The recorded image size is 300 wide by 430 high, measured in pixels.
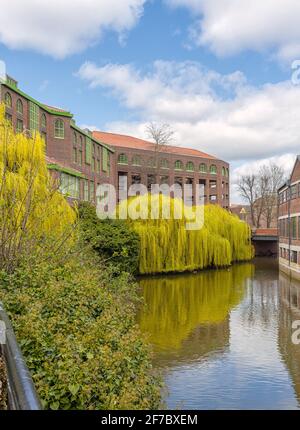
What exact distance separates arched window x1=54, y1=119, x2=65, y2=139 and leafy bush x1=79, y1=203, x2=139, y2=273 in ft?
30.6

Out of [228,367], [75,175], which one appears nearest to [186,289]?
[75,175]

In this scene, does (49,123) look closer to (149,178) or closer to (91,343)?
(149,178)

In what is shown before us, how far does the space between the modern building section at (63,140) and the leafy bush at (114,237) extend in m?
1.94

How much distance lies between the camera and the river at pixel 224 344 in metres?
8.71

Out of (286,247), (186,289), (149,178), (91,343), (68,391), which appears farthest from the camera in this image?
(149,178)

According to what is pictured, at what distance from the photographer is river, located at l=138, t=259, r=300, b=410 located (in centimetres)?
871

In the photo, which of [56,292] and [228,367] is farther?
[228,367]

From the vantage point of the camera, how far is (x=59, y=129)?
3434 cm

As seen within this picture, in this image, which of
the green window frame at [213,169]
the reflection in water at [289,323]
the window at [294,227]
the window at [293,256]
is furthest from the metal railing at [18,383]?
the green window frame at [213,169]

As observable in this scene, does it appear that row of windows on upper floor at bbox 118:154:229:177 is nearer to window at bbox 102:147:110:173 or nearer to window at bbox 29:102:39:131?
window at bbox 102:147:110:173

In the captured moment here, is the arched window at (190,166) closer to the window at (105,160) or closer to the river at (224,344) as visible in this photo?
the window at (105,160)

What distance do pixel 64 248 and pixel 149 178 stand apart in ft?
151

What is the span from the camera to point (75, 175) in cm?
2747
